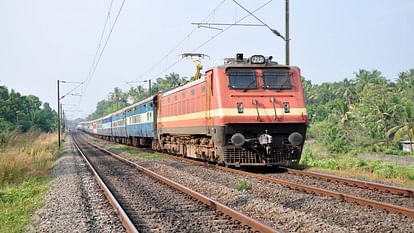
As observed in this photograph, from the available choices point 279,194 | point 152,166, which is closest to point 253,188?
point 279,194

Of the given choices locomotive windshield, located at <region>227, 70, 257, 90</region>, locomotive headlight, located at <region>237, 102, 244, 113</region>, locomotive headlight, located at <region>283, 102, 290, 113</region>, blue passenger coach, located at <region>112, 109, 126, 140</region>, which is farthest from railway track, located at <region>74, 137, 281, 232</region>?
blue passenger coach, located at <region>112, 109, 126, 140</region>

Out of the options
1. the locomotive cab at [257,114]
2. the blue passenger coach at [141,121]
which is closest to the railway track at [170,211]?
the locomotive cab at [257,114]

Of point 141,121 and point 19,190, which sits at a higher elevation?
point 141,121

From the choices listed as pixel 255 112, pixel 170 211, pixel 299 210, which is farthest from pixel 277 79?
pixel 170 211

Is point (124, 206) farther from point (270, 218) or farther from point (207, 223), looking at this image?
point (270, 218)

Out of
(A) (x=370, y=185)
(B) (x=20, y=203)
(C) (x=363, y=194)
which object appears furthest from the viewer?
(B) (x=20, y=203)

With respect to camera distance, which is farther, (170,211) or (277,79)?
(277,79)

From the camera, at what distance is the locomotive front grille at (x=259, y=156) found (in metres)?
15.2

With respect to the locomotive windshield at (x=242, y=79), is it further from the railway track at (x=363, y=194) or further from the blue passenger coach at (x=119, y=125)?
the blue passenger coach at (x=119, y=125)

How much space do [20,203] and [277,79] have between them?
8507mm

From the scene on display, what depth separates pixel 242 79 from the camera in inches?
606

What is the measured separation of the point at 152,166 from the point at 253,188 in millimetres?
8471

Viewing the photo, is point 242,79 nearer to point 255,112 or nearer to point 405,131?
point 255,112

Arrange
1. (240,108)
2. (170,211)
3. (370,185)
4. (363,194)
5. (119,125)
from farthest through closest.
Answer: (119,125), (240,108), (370,185), (363,194), (170,211)
